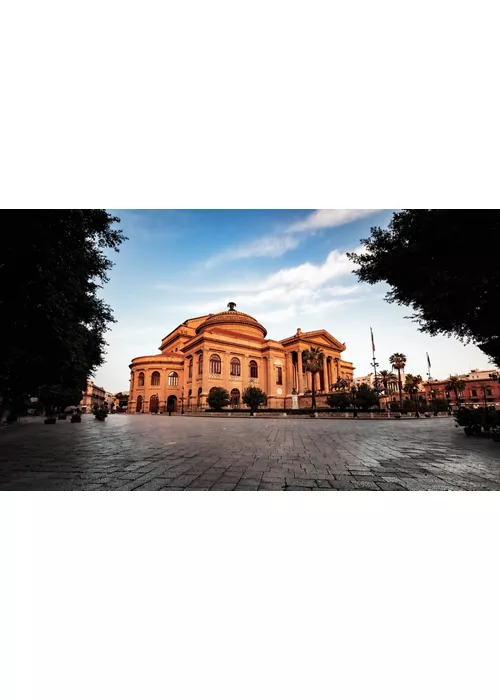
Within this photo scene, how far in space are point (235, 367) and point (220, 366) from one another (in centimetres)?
232

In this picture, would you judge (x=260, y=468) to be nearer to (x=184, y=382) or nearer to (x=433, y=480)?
(x=433, y=480)

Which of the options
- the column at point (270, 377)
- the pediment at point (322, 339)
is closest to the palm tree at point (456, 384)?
the pediment at point (322, 339)

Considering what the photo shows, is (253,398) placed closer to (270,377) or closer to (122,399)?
(270,377)

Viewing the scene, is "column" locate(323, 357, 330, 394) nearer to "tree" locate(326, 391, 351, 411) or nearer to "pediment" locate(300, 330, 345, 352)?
"pediment" locate(300, 330, 345, 352)

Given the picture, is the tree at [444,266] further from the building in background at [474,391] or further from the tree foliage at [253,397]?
the building in background at [474,391]

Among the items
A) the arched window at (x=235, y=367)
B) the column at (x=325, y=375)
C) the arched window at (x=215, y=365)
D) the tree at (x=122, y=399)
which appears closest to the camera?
the arched window at (x=215, y=365)

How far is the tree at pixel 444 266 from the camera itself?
217 inches

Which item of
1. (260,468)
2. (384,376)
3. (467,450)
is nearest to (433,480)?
(260,468)

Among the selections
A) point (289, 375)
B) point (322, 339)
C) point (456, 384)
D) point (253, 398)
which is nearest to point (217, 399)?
point (253, 398)

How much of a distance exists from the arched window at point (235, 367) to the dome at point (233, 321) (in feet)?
12.9

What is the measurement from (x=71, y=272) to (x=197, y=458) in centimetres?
391

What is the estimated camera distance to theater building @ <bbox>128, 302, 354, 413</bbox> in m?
32.0

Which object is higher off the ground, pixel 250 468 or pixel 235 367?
pixel 235 367

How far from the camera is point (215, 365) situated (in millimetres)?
31984
